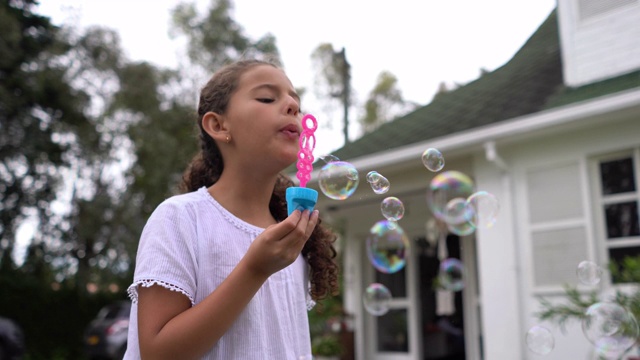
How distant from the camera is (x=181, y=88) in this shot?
1945 cm

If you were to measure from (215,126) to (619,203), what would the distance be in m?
5.41

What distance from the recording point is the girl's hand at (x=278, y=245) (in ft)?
3.73

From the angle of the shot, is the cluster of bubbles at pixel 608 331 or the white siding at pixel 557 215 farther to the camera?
the white siding at pixel 557 215

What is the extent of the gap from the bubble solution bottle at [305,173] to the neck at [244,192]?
165 millimetres

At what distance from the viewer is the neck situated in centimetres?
149

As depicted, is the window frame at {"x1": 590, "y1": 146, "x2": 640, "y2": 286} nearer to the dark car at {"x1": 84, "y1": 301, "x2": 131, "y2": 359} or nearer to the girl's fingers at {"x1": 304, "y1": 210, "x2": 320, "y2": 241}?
the girl's fingers at {"x1": 304, "y1": 210, "x2": 320, "y2": 241}

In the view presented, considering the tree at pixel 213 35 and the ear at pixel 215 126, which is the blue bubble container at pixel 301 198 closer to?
the ear at pixel 215 126

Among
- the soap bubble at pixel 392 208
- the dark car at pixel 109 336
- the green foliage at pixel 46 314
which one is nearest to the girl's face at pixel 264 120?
the soap bubble at pixel 392 208

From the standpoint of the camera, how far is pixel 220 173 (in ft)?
5.64

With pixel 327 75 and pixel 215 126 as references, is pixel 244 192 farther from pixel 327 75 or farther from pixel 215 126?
pixel 327 75

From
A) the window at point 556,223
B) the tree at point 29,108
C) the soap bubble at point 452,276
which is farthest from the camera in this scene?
the tree at point 29,108

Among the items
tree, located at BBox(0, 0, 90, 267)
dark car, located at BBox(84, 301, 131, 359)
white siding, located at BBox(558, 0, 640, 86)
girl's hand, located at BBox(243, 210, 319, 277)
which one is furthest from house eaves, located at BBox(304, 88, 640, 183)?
tree, located at BBox(0, 0, 90, 267)

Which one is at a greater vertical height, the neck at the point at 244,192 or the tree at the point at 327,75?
the tree at the point at 327,75

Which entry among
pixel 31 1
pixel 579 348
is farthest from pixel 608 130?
pixel 31 1
